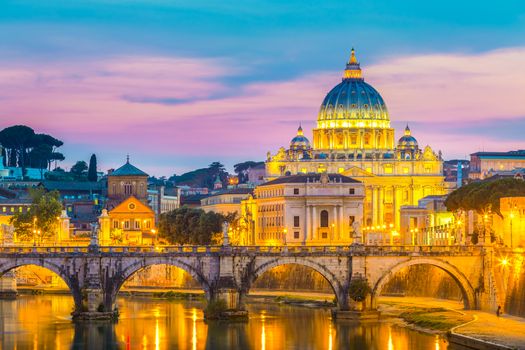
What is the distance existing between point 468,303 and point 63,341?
1004 inches

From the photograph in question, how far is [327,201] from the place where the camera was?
629 ft

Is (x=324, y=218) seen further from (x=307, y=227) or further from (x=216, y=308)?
(x=216, y=308)

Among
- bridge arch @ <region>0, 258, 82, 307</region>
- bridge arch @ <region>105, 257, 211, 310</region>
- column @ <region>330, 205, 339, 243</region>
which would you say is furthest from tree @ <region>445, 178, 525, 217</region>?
column @ <region>330, 205, 339, 243</region>

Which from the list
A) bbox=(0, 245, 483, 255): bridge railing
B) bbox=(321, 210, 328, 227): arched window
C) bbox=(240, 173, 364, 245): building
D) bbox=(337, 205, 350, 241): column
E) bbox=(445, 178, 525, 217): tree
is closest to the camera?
bbox=(0, 245, 483, 255): bridge railing

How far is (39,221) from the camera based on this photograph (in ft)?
532

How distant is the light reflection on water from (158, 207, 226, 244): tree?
54.9 metres

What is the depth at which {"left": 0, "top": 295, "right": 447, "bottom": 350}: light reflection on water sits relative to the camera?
93.7 metres

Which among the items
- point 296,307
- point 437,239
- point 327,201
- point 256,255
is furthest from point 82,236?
point 256,255

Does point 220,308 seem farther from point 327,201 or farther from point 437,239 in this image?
point 327,201

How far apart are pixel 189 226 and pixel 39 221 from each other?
1876cm

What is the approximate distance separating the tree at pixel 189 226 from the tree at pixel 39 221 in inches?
538

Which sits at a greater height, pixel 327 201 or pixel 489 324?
pixel 327 201

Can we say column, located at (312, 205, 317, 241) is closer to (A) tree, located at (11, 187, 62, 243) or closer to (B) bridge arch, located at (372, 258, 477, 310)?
(A) tree, located at (11, 187, 62, 243)

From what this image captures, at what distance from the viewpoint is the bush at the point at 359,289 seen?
4072 inches
